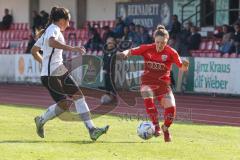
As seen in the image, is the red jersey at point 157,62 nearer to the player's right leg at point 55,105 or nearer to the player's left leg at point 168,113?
the player's left leg at point 168,113

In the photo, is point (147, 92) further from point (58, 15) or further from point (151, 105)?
point (58, 15)

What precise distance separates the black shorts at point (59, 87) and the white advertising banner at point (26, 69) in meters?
17.4

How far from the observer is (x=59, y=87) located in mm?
11391

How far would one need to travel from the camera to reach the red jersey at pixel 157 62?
12.0 metres

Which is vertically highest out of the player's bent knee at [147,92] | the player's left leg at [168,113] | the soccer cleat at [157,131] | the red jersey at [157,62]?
the red jersey at [157,62]

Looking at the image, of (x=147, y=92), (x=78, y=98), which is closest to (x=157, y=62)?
(x=147, y=92)

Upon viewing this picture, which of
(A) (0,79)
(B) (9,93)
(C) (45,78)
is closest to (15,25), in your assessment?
(A) (0,79)

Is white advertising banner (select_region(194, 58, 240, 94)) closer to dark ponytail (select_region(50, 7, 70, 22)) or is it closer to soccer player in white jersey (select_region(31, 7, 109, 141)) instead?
soccer player in white jersey (select_region(31, 7, 109, 141))

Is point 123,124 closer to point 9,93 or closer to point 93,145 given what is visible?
point 93,145

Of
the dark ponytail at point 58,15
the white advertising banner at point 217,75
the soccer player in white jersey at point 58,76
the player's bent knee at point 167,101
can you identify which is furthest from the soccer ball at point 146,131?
the white advertising banner at point 217,75

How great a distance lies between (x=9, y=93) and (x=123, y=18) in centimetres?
831

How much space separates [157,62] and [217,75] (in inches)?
437

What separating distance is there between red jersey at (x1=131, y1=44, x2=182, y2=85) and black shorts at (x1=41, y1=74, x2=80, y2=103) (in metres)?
1.28

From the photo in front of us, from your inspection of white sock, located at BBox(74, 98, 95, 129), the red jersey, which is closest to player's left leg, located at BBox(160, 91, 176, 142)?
the red jersey
